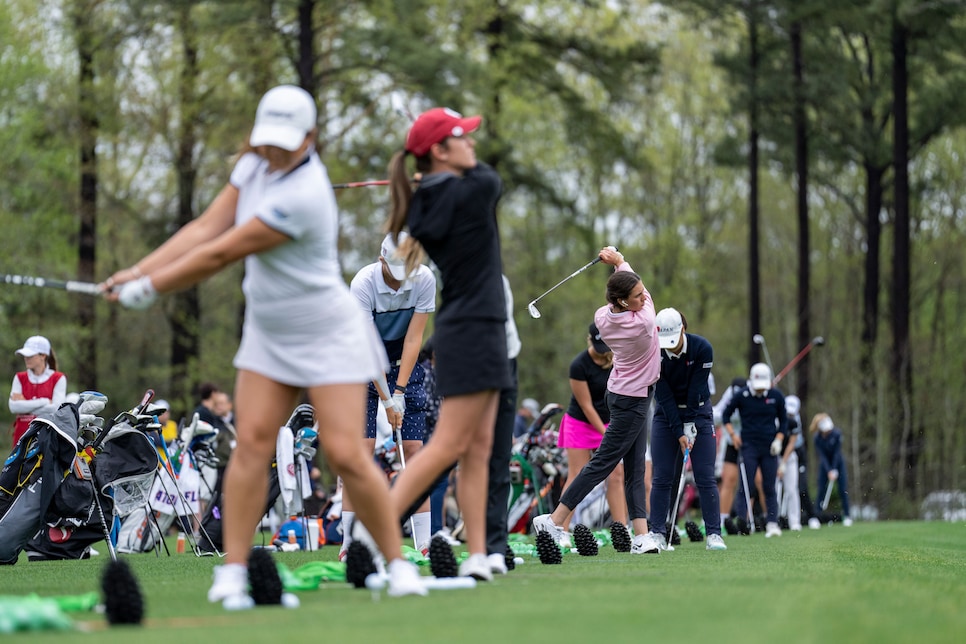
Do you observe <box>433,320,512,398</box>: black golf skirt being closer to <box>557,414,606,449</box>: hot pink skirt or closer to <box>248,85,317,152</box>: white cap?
<box>248,85,317,152</box>: white cap

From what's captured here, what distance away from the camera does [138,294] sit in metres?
5.80

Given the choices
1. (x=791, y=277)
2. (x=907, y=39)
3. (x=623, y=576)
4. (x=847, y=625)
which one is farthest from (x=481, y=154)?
(x=847, y=625)

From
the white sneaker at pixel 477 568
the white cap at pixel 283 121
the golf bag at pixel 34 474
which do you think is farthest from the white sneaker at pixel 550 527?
the white cap at pixel 283 121

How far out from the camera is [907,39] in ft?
101

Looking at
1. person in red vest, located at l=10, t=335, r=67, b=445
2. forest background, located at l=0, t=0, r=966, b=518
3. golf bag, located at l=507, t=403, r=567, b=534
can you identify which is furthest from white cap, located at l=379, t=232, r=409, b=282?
forest background, located at l=0, t=0, r=966, b=518

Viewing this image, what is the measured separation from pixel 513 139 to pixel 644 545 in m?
26.2

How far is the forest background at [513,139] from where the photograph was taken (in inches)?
1131

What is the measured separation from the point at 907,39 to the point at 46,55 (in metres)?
18.0

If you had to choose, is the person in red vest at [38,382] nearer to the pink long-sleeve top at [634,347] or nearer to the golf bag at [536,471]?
the pink long-sleeve top at [634,347]

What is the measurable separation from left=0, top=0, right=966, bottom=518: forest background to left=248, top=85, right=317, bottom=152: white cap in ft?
67.3

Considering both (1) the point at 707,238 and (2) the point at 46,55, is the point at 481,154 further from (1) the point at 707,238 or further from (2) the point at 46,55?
(1) the point at 707,238

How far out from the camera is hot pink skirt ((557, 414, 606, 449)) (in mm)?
12945

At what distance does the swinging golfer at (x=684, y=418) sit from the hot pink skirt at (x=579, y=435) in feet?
2.96

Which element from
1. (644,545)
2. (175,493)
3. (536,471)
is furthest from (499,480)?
(536,471)
